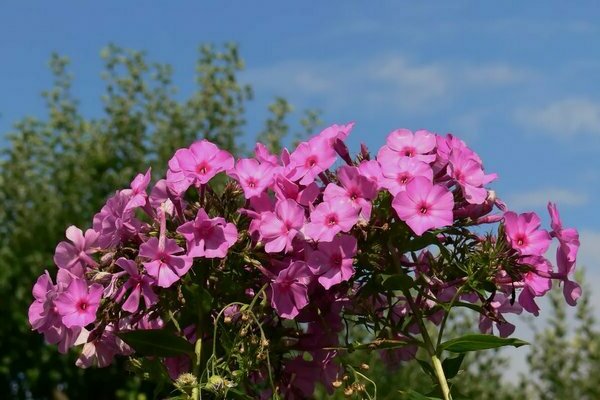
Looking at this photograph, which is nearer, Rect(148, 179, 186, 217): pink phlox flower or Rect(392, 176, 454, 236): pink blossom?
Rect(392, 176, 454, 236): pink blossom

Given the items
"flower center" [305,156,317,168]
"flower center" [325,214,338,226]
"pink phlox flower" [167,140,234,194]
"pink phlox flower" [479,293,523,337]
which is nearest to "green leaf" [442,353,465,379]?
"pink phlox flower" [479,293,523,337]

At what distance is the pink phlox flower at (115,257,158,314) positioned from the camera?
206 cm

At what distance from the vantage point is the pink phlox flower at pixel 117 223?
2178mm

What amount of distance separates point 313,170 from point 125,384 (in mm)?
5909

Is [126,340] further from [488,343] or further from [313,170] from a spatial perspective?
[488,343]

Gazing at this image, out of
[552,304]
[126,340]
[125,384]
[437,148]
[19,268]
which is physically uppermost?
[552,304]

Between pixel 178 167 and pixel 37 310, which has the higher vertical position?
pixel 178 167

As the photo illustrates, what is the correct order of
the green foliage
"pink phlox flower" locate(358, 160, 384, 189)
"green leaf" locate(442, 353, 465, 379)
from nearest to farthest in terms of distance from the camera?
"pink phlox flower" locate(358, 160, 384, 189) < "green leaf" locate(442, 353, 465, 379) < the green foliage

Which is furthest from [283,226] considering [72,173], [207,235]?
[72,173]

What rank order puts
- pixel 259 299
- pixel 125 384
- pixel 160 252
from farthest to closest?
pixel 125 384 → pixel 259 299 → pixel 160 252

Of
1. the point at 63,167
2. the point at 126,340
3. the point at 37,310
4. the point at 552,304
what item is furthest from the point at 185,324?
the point at 63,167

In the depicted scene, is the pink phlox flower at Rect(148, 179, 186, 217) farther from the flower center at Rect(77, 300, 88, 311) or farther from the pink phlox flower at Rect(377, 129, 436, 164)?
the pink phlox flower at Rect(377, 129, 436, 164)

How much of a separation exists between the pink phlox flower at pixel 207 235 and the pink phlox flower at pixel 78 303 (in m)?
0.25

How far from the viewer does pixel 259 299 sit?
7.16 ft
